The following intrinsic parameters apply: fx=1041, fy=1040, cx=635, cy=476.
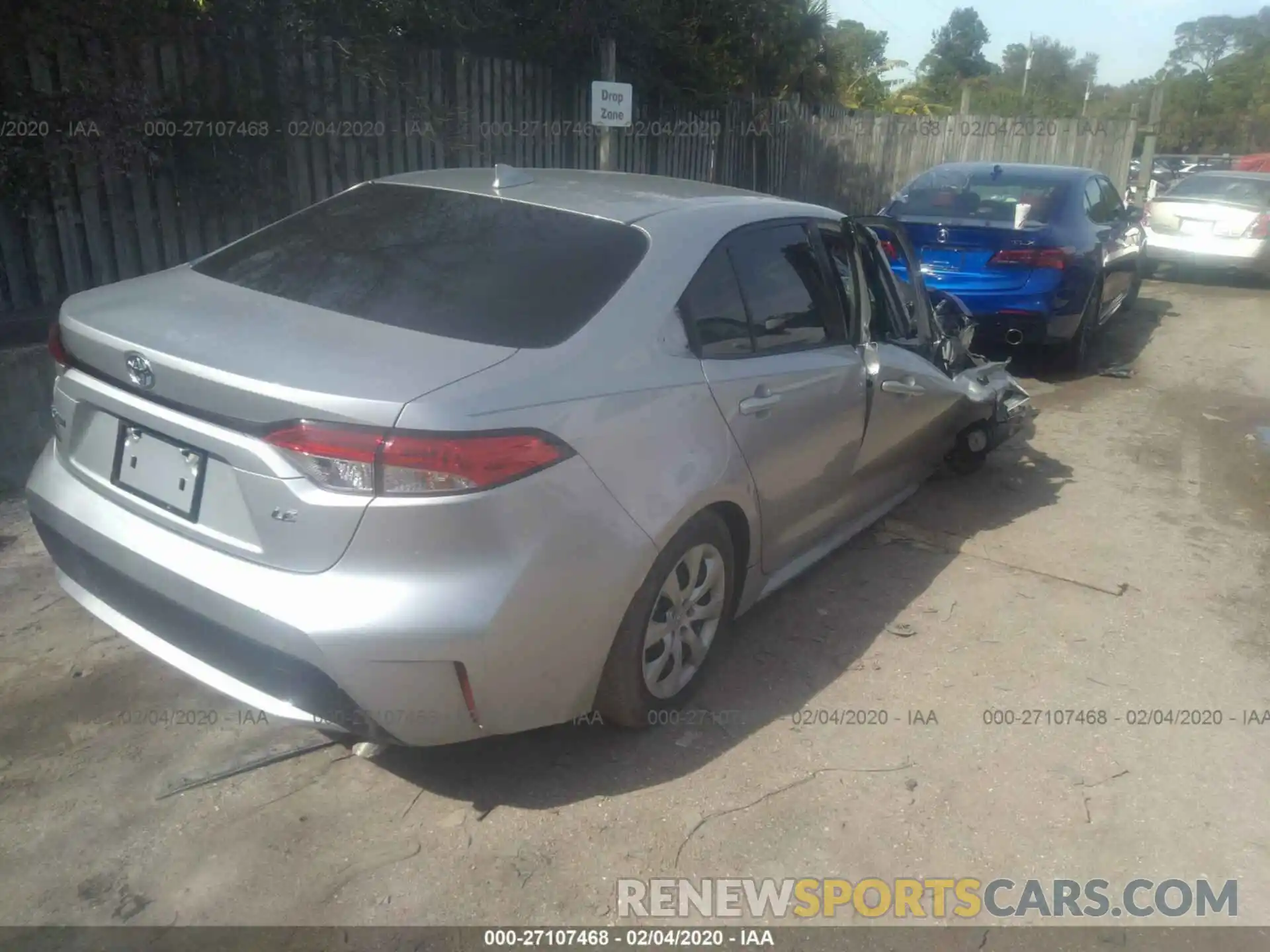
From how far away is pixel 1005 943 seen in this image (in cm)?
263

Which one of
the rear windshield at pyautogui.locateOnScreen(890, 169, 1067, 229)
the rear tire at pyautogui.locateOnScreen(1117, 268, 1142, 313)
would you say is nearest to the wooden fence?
the rear windshield at pyautogui.locateOnScreen(890, 169, 1067, 229)

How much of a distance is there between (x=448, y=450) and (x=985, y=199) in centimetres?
706

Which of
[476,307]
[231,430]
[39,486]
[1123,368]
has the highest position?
[476,307]

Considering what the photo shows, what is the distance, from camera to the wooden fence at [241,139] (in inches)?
236

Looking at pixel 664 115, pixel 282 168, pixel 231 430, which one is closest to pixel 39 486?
pixel 231 430

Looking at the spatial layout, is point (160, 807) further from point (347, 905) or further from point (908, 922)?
point (908, 922)

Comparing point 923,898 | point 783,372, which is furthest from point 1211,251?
point 923,898

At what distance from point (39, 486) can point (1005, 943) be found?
2974 mm

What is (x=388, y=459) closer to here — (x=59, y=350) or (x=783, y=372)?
(x=59, y=350)

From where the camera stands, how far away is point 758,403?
3385mm

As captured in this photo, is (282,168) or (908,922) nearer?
(908,922)

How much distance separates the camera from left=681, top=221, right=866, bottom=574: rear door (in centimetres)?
331

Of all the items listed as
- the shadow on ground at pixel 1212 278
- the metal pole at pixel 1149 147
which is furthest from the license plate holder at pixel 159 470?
the metal pole at pixel 1149 147

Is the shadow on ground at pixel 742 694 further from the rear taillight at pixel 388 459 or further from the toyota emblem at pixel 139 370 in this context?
the toyota emblem at pixel 139 370
